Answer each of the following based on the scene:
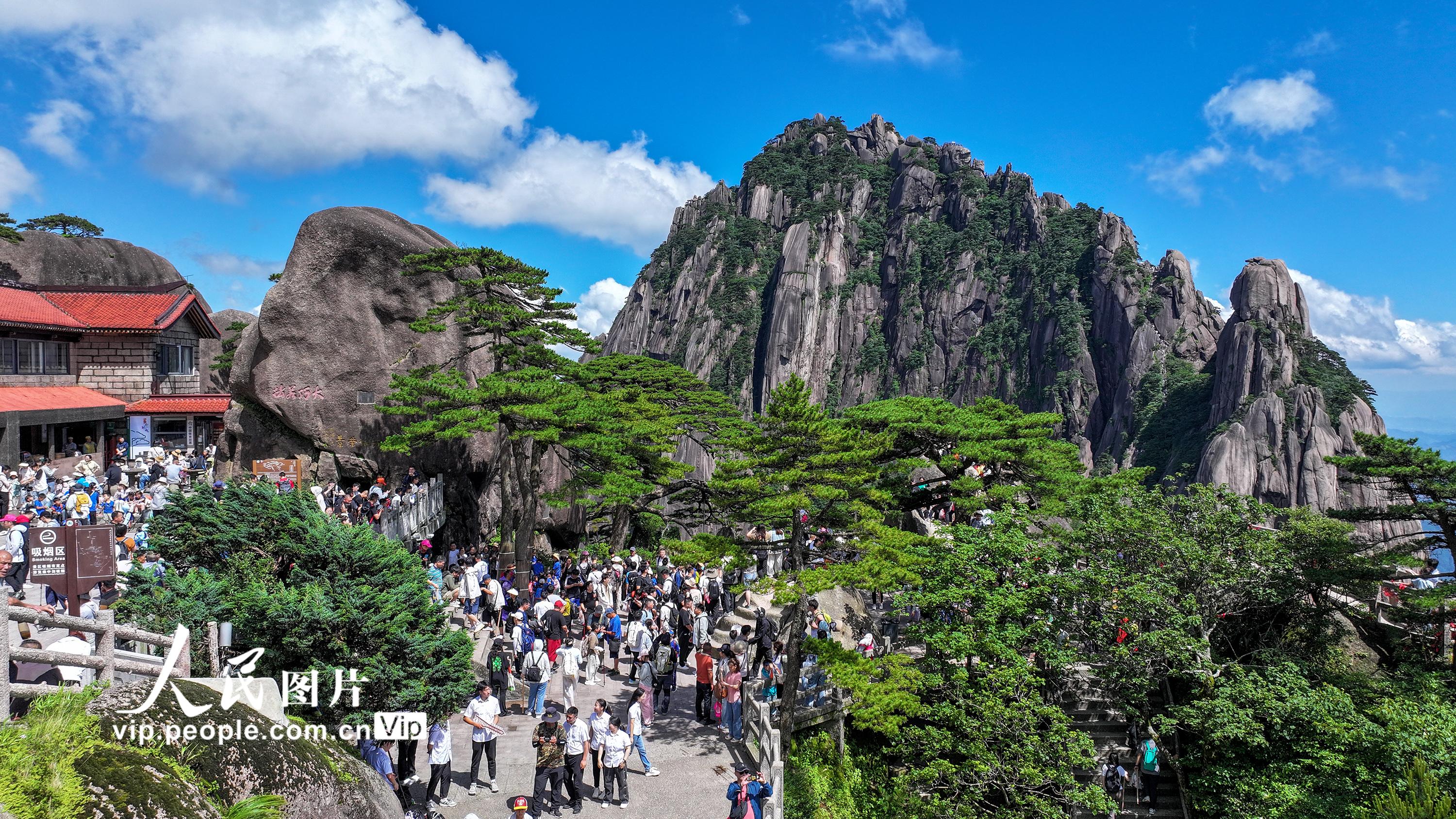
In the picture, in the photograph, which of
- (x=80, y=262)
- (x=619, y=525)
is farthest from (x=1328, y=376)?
(x=80, y=262)

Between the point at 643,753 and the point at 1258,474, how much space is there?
62.7m

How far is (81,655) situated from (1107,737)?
20.0 m

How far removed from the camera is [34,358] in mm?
27688

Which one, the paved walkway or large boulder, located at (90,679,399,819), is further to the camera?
the paved walkway

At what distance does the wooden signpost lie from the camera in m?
9.08

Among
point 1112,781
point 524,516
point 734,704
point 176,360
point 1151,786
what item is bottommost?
point 1151,786

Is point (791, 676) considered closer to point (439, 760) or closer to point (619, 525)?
point (439, 760)

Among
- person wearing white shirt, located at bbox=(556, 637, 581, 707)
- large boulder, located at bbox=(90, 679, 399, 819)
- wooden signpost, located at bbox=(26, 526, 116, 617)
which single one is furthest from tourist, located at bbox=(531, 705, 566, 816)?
wooden signpost, located at bbox=(26, 526, 116, 617)

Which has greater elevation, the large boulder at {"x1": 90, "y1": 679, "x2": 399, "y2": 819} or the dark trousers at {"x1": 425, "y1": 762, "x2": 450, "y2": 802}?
the large boulder at {"x1": 90, "y1": 679, "x2": 399, "y2": 819}

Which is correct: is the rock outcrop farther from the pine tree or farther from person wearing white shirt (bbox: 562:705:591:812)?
person wearing white shirt (bbox: 562:705:591:812)

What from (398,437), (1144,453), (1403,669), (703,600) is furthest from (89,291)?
(1144,453)

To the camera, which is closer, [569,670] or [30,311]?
[569,670]

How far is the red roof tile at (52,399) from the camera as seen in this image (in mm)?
24625

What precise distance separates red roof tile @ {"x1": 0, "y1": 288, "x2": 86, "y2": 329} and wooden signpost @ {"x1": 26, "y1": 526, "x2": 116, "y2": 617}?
22088mm
